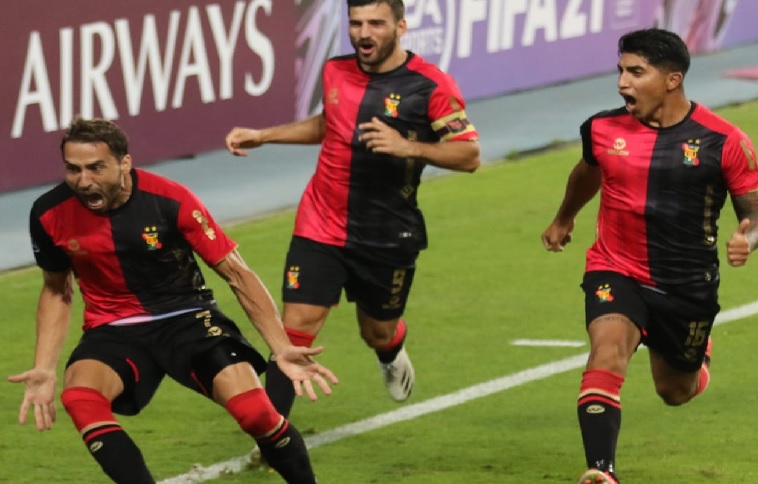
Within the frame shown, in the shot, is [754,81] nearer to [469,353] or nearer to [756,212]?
[469,353]

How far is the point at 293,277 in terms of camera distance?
30.8ft

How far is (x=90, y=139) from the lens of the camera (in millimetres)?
7656

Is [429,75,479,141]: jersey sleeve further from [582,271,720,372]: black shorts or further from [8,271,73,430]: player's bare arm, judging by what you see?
[8,271,73,430]: player's bare arm

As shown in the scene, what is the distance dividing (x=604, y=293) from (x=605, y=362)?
0.44 m

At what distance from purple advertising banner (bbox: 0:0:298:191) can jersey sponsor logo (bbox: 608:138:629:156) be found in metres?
7.66

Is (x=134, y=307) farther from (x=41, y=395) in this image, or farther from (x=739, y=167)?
(x=739, y=167)

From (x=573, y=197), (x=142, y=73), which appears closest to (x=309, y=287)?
(x=573, y=197)

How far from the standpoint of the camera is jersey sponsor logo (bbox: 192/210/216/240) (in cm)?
788

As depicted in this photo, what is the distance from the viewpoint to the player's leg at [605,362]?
7828mm

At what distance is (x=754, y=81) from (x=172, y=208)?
52.2ft

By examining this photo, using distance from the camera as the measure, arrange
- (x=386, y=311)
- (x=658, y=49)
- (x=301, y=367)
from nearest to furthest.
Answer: (x=301, y=367), (x=658, y=49), (x=386, y=311)

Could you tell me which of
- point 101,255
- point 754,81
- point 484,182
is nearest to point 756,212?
point 101,255

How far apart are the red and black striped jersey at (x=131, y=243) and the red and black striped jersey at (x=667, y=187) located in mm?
1706

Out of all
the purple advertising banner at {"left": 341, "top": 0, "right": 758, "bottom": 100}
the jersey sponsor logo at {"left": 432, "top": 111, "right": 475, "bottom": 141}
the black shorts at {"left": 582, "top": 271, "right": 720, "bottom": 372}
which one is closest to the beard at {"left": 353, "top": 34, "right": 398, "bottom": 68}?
the jersey sponsor logo at {"left": 432, "top": 111, "right": 475, "bottom": 141}
